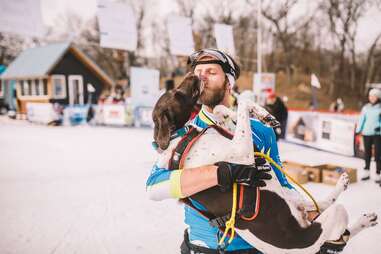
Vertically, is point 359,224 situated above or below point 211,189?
below

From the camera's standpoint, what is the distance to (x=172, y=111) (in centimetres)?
139

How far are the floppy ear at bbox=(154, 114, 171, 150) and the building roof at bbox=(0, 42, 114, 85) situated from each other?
24.6m

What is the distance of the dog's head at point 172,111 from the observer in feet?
4.54

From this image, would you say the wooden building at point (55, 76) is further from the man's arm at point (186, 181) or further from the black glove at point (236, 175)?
the black glove at point (236, 175)

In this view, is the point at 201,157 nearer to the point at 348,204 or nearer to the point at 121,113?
the point at 348,204

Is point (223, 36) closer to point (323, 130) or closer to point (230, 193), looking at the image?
point (323, 130)

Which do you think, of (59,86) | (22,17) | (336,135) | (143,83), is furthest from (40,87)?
(336,135)

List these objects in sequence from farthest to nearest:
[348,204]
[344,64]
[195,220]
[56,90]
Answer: [344,64]
[56,90]
[348,204]
[195,220]

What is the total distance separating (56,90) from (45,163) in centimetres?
1819

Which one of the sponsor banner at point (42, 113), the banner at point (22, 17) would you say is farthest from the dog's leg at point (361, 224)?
the sponsor banner at point (42, 113)

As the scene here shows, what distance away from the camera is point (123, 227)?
4.16 metres

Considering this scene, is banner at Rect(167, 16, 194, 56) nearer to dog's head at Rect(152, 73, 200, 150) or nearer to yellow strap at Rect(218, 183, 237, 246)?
dog's head at Rect(152, 73, 200, 150)

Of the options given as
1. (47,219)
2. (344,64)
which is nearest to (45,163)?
(47,219)

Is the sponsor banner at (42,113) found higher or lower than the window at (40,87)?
lower
